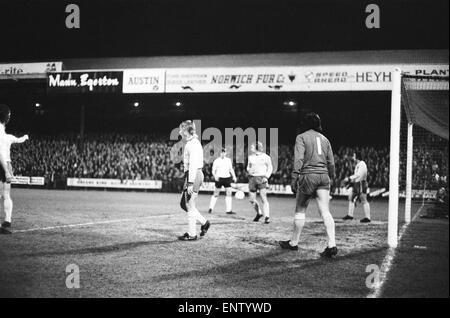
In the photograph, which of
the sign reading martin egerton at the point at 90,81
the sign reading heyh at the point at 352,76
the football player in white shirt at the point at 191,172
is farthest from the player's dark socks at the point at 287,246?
the sign reading martin egerton at the point at 90,81

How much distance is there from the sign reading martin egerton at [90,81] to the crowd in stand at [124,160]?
514 cm

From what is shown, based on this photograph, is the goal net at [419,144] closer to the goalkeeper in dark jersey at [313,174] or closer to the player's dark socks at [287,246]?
the goalkeeper in dark jersey at [313,174]

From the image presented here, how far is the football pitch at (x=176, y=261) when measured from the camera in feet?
14.7

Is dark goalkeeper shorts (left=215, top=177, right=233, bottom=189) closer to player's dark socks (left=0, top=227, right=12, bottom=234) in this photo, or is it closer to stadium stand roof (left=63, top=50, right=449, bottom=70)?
player's dark socks (left=0, top=227, right=12, bottom=234)

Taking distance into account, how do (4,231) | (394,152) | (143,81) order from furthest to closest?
(143,81) → (4,231) → (394,152)

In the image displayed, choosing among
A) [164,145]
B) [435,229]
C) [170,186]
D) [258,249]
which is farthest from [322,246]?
[164,145]

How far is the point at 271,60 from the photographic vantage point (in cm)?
2614

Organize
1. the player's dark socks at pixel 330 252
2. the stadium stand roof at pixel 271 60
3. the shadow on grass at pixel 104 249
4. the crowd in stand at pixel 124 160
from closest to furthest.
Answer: the shadow on grass at pixel 104 249 → the player's dark socks at pixel 330 252 → the stadium stand roof at pixel 271 60 → the crowd in stand at pixel 124 160

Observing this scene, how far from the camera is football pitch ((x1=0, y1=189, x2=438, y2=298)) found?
14.7 ft

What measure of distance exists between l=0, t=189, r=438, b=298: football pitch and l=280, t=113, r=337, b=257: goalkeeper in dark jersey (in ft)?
1.93

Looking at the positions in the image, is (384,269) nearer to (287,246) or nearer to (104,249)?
(287,246)

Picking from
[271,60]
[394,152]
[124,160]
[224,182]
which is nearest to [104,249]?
[394,152]

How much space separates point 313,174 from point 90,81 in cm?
2221

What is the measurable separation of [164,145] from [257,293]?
26.7m
